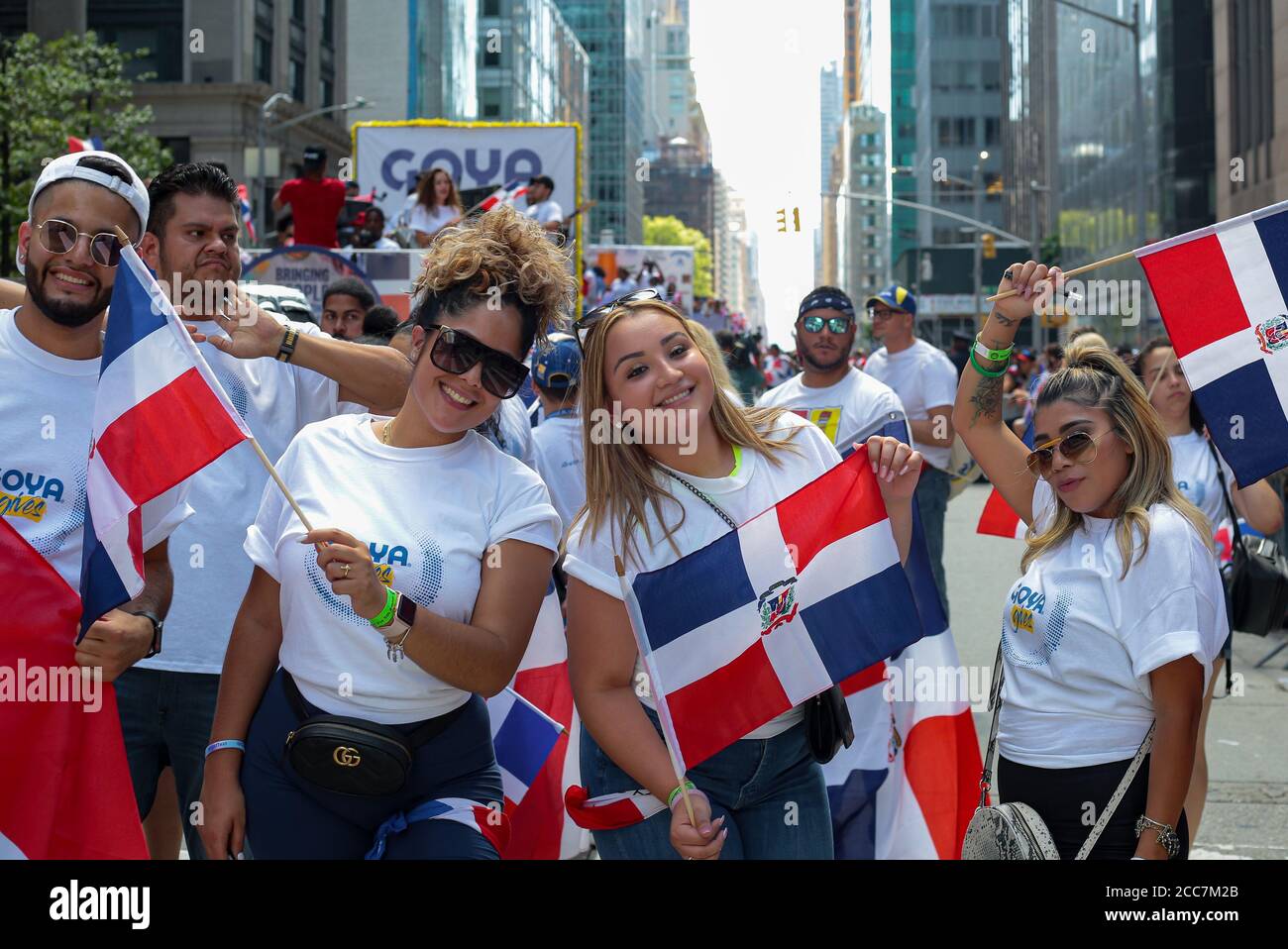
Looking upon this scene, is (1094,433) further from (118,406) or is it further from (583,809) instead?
Result: (118,406)

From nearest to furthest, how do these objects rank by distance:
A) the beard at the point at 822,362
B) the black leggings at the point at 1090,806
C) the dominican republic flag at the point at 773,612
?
the dominican republic flag at the point at 773,612 < the black leggings at the point at 1090,806 < the beard at the point at 822,362

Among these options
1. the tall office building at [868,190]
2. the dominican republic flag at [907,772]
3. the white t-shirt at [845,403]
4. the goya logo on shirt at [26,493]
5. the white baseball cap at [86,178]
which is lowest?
the dominican republic flag at [907,772]

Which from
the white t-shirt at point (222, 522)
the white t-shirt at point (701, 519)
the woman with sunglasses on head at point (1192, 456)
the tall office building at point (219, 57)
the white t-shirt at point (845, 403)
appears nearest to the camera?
the white t-shirt at point (701, 519)

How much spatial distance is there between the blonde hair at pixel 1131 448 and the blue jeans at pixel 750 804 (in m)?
0.88

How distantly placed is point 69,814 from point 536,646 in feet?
8.02

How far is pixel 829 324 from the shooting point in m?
7.94

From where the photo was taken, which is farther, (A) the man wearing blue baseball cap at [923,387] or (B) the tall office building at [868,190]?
(B) the tall office building at [868,190]

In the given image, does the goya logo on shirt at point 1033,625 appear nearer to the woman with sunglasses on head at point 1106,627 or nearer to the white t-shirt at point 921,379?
the woman with sunglasses on head at point 1106,627

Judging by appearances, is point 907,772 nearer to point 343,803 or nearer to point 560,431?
point 560,431

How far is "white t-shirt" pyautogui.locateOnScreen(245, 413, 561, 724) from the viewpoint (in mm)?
3281

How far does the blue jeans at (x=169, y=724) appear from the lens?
3979 mm

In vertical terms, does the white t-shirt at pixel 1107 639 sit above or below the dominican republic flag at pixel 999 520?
below

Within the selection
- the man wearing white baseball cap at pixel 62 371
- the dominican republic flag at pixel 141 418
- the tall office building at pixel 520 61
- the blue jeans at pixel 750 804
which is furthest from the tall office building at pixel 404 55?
the blue jeans at pixel 750 804

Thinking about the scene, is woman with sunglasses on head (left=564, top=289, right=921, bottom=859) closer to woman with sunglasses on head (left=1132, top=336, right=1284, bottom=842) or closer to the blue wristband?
the blue wristband
